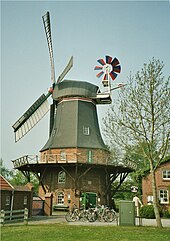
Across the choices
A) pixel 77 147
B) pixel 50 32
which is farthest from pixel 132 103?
pixel 50 32

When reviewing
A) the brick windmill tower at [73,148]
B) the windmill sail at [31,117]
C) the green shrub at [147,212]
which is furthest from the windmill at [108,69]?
the green shrub at [147,212]

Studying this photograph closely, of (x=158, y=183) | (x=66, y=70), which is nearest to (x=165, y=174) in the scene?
(x=158, y=183)

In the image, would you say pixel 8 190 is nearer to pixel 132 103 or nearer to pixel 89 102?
pixel 132 103

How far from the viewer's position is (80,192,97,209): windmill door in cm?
2275

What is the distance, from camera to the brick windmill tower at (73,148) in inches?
914

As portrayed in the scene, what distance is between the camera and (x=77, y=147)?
24188mm

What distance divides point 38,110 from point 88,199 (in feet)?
28.8

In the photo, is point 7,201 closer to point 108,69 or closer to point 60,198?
point 60,198

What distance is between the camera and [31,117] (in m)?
25.4

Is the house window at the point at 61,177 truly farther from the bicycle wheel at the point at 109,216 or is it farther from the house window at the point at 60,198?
the bicycle wheel at the point at 109,216

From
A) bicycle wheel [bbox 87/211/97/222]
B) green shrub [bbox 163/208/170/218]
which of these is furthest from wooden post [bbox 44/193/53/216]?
green shrub [bbox 163/208/170/218]

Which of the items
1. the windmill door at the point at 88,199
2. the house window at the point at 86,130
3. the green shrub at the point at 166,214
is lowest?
the green shrub at the point at 166,214

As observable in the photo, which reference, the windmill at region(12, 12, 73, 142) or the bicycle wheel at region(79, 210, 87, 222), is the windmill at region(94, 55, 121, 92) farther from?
the bicycle wheel at region(79, 210, 87, 222)

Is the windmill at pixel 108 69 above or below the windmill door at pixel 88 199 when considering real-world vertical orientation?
above
